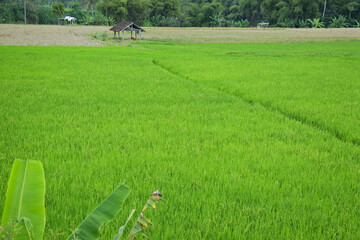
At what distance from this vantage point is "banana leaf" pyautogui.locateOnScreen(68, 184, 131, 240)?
3.40ft

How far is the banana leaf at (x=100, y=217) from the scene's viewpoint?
104cm

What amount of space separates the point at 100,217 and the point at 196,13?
83.1m

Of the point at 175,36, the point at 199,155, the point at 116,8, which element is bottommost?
the point at 199,155

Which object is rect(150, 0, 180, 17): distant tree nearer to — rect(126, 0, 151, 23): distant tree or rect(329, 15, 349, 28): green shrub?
rect(126, 0, 151, 23): distant tree

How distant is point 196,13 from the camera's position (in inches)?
3130

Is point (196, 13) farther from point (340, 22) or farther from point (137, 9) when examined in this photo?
point (340, 22)

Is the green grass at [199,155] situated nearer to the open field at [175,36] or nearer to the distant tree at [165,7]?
the open field at [175,36]

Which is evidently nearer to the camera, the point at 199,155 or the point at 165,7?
the point at 199,155

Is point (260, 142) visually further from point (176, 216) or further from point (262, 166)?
point (176, 216)

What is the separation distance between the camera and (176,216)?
6.13 ft

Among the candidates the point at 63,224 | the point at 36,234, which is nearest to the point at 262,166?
the point at 63,224

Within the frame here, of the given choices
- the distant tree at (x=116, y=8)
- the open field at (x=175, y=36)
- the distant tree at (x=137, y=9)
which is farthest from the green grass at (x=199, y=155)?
the distant tree at (x=137, y=9)

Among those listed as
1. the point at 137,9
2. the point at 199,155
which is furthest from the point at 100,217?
the point at 137,9

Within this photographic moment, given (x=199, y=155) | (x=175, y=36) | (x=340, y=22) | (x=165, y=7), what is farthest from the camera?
(x=165, y=7)
